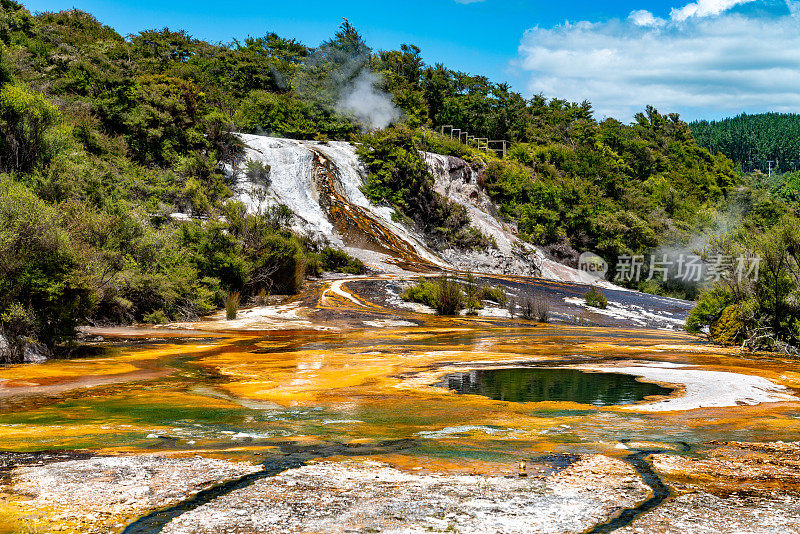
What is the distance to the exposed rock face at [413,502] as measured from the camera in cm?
339

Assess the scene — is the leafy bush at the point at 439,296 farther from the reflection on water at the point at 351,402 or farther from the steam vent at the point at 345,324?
the reflection on water at the point at 351,402

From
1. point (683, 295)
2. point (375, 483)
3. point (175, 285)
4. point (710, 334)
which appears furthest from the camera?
point (683, 295)

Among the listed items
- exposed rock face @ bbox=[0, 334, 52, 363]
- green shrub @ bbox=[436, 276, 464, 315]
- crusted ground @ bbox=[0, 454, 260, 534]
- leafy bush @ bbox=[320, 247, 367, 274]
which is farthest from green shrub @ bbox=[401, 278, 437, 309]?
crusted ground @ bbox=[0, 454, 260, 534]

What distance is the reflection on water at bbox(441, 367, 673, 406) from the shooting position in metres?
8.28

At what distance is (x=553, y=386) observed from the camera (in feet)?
30.2

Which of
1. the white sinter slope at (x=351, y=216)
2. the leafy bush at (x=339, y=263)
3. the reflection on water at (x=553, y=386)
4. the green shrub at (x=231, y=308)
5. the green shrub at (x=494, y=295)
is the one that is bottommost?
the reflection on water at (x=553, y=386)

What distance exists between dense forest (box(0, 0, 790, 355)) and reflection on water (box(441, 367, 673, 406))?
768 centimetres

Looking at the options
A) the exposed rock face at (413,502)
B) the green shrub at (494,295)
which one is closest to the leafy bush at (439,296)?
the green shrub at (494,295)

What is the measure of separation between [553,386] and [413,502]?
232 inches

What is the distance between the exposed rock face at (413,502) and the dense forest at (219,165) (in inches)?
348

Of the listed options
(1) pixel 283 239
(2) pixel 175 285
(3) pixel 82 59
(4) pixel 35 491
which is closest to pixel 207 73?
(3) pixel 82 59

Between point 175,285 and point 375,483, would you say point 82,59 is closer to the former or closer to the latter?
point 175,285

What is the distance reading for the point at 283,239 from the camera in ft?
76.2

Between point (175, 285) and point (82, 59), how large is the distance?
2352cm
